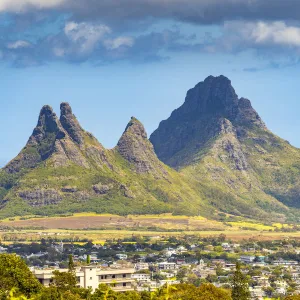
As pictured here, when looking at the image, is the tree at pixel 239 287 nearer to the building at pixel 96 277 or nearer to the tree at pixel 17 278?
the building at pixel 96 277

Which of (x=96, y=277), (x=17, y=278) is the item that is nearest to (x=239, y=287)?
(x=96, y=277)

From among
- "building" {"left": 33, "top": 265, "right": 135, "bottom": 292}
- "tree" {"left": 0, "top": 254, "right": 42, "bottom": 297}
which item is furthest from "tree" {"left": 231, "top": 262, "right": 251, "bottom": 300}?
"tree" {"left": 0, "top": 254, "right": 42, "bottom": 297}

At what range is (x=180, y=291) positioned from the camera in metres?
116

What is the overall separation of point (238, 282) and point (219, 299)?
19701 mm

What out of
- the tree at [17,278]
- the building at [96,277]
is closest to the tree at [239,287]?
the building at [96,277]

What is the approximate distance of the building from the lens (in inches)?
5300

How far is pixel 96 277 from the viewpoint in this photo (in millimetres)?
138875

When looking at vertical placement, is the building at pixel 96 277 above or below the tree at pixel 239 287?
above

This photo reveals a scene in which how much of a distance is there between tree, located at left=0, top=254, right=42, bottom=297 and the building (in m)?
18.7

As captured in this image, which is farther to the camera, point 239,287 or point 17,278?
point 239,287

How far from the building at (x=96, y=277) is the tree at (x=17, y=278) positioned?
1873 cm

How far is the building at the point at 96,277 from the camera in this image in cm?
13462

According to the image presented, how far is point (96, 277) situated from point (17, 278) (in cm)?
3204

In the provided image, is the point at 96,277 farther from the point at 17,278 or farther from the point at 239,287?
the point at 17,278
